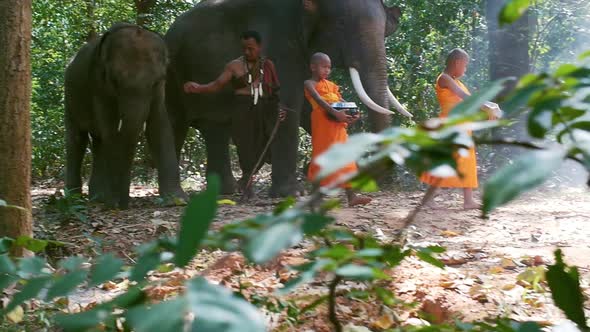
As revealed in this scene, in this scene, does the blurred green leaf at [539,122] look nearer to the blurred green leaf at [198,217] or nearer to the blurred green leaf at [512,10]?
the blurred green leaf at [512,10]

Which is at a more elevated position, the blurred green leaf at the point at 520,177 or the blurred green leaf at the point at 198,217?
the blurred green leaf at the point at 520,177

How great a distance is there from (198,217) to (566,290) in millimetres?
699

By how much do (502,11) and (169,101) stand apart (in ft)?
31.8

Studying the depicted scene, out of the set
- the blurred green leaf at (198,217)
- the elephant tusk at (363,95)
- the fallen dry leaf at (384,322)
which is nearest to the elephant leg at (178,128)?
the elephant tusk at (363,95)

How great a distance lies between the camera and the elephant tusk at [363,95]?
26.1 ft

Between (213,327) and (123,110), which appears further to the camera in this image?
(123,110)

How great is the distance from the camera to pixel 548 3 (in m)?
11.3

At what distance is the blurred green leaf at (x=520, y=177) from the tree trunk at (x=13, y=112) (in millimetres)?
3082

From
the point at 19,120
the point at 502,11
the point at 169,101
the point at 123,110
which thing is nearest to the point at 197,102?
the point at 169,101

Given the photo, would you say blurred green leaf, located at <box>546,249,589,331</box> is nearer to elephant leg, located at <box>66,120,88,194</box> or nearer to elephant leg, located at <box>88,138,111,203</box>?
elephant leg, located at <box>88,138,111,203</box>

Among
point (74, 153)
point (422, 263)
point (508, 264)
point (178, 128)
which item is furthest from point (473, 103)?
point (74, 153)

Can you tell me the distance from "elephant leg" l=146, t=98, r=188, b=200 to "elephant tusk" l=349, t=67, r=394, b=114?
214 cm

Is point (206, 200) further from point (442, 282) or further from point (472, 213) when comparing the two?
point (472, 213)

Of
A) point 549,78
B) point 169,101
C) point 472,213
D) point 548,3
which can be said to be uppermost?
point 548,3
